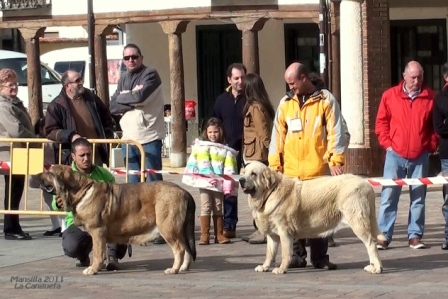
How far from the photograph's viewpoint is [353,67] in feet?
67.1

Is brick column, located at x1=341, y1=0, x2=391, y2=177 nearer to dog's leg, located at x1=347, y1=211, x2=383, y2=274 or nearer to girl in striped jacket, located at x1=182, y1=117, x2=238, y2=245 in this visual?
girl in striped jacket, located at x1=182, y1=117, x2=238, y2=245

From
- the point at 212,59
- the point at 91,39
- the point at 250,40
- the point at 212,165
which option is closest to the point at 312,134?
the point at 212,165

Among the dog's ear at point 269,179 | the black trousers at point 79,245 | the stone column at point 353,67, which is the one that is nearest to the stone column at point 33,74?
the stone column at point 353,67

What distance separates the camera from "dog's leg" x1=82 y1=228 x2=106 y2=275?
451 inches

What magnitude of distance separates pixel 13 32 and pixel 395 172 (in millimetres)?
29049

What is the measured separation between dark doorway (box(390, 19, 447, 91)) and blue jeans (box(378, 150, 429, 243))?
13720 mm

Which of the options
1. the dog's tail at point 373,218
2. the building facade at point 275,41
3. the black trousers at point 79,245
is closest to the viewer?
the dog's tail at point 373,218

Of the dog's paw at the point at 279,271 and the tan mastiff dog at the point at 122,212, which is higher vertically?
the tan mastiff dog at the point at 122,212

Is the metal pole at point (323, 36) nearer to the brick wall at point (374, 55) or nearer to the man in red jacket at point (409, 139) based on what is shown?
the brick wall at point (374, 55)

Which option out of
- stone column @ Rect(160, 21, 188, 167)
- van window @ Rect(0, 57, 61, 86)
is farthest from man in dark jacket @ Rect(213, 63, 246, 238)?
van window @ Rect(0, 57, 61, 86)

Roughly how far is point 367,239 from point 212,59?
59.4ft

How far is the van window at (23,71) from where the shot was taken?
2927 centimetres

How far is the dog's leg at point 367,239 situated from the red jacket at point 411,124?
185 centimetres

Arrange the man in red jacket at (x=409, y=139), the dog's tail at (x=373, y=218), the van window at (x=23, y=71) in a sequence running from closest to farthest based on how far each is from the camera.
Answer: the dog's tail at (x=373, y=218) < the man in red jacket at (x=409, y=139) < the van window at (x=23, y=71)
